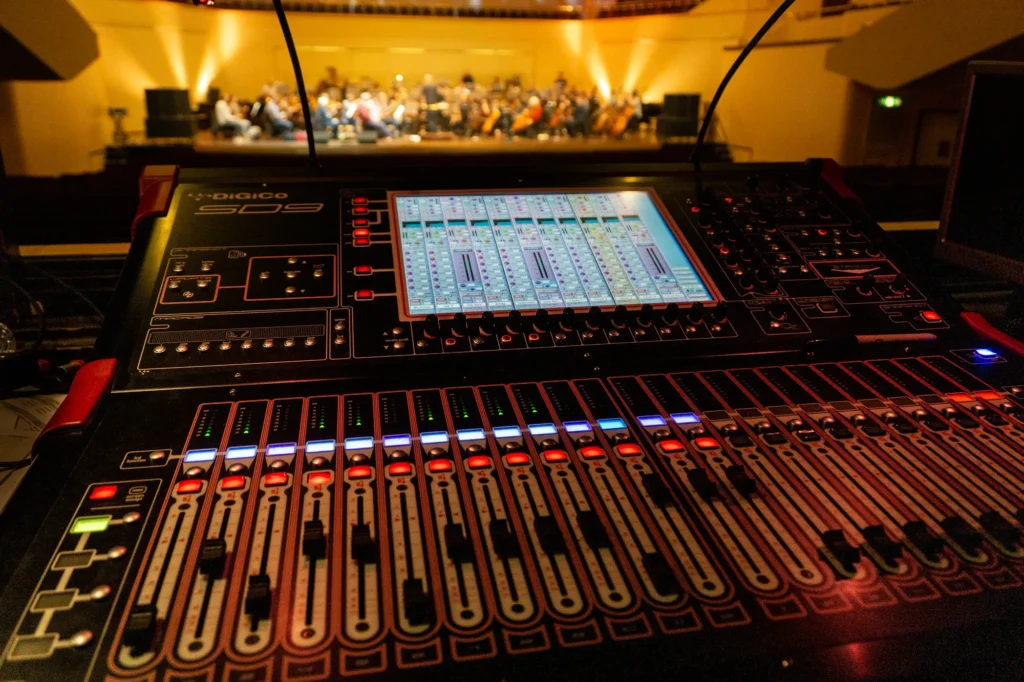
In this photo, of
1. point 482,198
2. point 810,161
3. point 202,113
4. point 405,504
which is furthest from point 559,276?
point 202,113

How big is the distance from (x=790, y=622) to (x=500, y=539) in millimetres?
271

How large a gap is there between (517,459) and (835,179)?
1097 mm

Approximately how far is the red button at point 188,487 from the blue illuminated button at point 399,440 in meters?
0.21

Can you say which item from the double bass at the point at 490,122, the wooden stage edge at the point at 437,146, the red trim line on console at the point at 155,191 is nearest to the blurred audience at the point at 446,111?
the double bass at the point at 490,122

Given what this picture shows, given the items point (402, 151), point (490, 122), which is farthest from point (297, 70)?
point (490, 122)

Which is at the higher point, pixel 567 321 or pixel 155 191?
pixel 155 191

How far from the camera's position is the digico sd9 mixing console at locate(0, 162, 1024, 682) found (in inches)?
23.8

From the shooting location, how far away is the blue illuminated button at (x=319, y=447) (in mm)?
851

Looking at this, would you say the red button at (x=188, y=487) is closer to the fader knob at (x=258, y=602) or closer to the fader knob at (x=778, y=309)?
the fader knob at (x=258, y=602)

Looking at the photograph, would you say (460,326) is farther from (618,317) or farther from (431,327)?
(618,317)

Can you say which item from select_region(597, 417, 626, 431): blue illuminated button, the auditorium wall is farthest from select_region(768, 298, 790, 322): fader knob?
the auditorium wall

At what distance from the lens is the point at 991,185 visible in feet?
4.23

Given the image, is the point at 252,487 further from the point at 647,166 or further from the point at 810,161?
the point at 810,161

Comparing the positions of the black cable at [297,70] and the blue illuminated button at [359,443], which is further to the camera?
the black cable at [297,70]
